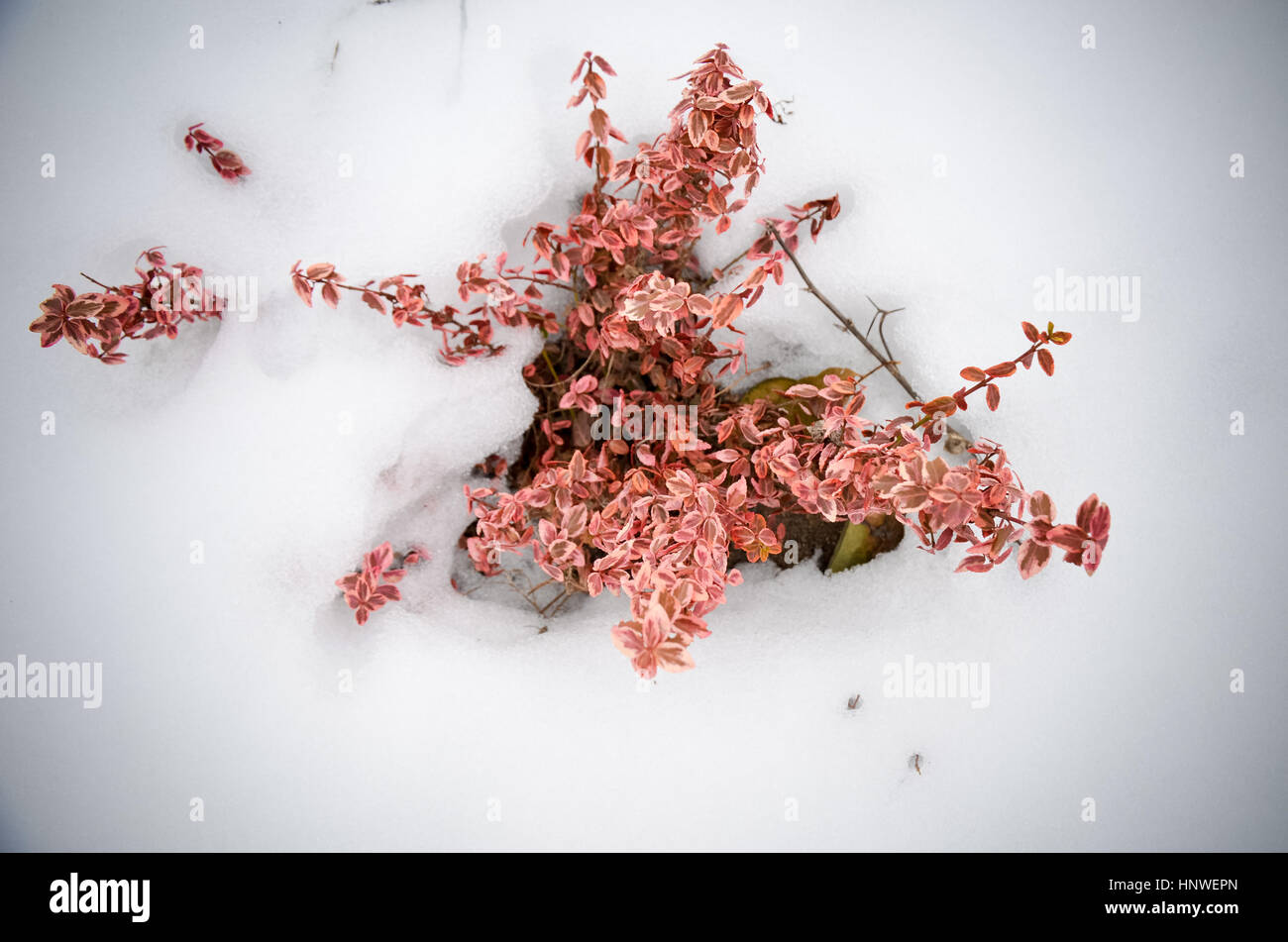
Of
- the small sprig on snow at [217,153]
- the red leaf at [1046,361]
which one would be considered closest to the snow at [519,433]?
the small sprig on snow at [217,153]

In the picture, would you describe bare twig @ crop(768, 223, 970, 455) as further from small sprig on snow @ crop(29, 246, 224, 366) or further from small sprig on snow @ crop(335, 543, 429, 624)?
small sprig on snow @ crop(29, 246, 224, 366)

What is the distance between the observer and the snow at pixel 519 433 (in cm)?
136

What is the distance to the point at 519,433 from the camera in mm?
1352

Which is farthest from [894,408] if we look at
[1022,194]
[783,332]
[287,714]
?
[287,714]

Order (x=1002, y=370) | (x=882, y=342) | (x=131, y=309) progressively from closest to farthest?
1. (x=1002, y=370)
2. (x=131, y=309)
3. (x=882, y=342)

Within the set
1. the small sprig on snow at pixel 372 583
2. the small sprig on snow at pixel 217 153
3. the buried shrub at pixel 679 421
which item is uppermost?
the small sprig on snow at pixel 217 153

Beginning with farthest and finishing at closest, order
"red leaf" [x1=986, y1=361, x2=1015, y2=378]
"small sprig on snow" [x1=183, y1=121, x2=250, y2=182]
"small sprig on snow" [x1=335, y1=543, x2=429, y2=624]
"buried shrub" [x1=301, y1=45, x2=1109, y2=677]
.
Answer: "small sprig on snow" [x1=183, y1=121, x2=250, y2=182], "small sprig on snow" [x1=335, y1=543, x2=429, y2=624], "red leaf" [x1=986, y1=361, x2=1015, y2=378], "buried shrub" [x1=301, y1=45, x2=1109, y2=677]

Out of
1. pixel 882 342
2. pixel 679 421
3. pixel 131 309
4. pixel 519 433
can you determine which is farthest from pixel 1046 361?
pixel 131 309

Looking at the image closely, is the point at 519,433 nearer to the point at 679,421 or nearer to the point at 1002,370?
the point at 679,421

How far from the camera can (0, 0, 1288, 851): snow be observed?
53.5 inches

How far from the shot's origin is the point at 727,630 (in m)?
1.38

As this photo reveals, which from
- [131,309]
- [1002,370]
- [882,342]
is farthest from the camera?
[882,342]

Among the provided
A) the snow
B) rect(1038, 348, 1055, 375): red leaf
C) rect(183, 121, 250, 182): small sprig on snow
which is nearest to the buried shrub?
rect(1038, 348, 1055, 375): red leaf

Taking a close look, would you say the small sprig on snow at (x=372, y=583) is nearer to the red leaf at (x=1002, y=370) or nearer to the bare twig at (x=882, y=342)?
the bare twig at (x=882, y=342)
